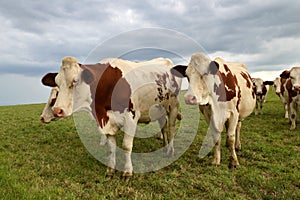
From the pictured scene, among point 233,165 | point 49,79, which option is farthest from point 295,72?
point 49,79

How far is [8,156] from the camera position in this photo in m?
6.65

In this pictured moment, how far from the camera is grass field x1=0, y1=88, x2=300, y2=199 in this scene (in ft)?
13.9

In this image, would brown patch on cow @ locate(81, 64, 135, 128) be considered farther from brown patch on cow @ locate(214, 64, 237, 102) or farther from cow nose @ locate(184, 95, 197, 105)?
brown patch on cow @ locate(214, 64, 237, 102)

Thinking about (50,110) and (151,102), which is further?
(50,110)

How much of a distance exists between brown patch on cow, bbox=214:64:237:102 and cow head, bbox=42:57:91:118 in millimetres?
2559

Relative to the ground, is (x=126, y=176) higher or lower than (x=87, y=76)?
lower

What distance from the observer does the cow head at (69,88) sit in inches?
174

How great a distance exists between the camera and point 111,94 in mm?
4934

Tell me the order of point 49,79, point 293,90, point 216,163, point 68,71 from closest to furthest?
point 68,71 < point 49,79 < point 216,163 < point 293,90

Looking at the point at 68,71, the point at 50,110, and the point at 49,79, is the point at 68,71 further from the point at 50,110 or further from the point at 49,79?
the point at 50,110

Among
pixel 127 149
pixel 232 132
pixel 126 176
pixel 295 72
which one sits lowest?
pixel 126 176

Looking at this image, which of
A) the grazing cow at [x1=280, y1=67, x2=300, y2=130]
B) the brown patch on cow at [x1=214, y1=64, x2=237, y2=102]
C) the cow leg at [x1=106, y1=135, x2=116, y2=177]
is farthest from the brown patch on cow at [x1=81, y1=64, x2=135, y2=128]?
the grazing cow at [x1=280, y1=67, x2=300, y2=130]

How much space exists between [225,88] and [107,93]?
2335 millimetres

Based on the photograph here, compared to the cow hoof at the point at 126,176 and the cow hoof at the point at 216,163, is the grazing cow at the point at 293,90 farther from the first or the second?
the cow hoof at the point at 126,176
